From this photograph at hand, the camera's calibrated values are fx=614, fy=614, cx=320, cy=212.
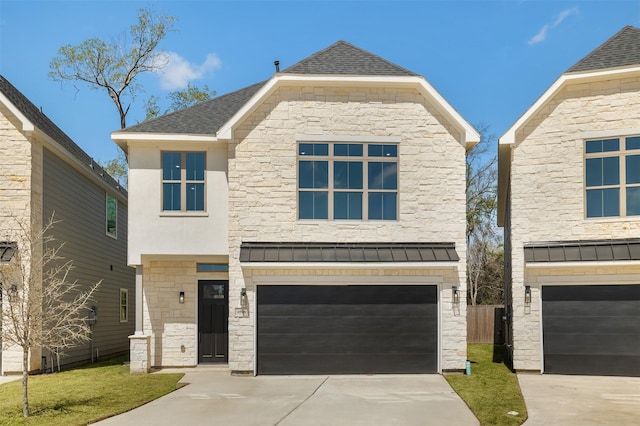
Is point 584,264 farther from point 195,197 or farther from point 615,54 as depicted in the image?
point 195,197

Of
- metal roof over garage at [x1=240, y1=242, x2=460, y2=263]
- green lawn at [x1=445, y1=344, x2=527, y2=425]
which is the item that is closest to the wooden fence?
green lawn at [x1=445, y1=344, x2=527, y2=425]

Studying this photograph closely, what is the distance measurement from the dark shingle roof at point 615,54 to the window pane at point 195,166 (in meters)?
9.17

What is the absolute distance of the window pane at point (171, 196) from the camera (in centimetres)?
1541

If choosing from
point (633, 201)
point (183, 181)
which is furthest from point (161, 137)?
point (633, 201)

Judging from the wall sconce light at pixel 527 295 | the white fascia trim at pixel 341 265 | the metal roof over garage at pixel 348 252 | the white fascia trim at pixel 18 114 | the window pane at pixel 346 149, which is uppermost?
the white fascia trim at pixel 18 114

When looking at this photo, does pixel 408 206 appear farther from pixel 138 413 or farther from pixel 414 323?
pixel 138 413

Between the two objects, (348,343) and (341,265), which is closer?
(341,265)

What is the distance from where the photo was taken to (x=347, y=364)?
14.7 m

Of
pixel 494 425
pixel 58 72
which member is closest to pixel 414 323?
pixel 494 425

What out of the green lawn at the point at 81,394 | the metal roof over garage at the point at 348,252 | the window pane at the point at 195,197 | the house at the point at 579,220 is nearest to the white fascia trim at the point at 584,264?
the house at the point at 579,220

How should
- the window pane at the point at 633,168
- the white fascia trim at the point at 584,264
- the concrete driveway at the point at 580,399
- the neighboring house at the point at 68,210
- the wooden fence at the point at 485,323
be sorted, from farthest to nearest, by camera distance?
the wooden fence at the point at 485,323 < the neighboring house at the point at 68,210 < the window pane at the point at 633,168 < the white fascia trim at the point at 584,264 < the concrete driveway at the point at 580,399

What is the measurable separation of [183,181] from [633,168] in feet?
35.3

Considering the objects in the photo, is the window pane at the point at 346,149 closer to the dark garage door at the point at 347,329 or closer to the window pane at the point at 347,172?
the window pane at the point at 347,172

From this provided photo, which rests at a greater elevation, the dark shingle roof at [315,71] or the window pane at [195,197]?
the dark shingle roof at [315,71]
